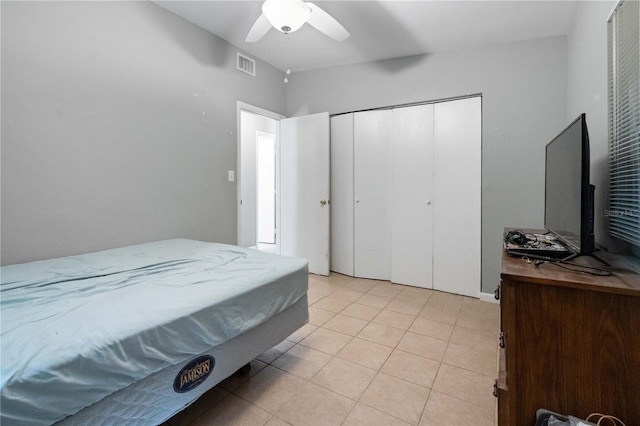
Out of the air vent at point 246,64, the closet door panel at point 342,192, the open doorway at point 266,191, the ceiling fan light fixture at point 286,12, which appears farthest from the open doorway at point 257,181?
the ceiling fan light fixture at point 286,12

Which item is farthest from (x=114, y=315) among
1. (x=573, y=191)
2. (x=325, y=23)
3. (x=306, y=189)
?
(x=306, y=189)

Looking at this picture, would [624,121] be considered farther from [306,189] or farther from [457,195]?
[306,189]

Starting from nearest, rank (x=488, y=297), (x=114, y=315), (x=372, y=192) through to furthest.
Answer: (x=114, y=315), (x=488, y=297), (x=372, y=192)

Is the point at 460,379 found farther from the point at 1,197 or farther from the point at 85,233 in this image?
the point at 1,197

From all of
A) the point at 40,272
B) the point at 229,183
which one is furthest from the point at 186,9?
the point at 40,272

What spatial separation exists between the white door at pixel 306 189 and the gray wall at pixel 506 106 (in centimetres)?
118

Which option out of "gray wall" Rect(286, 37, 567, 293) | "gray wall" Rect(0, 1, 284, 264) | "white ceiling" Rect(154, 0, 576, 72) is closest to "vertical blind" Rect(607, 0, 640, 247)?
"white ceiling" Rect(154, 0, 576, 72)

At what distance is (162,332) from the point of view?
1096 mm

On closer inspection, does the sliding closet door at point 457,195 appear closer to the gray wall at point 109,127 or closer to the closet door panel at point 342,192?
the closet door panel at point 342,192

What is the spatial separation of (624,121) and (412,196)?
207 cm

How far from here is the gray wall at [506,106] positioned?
2.71m

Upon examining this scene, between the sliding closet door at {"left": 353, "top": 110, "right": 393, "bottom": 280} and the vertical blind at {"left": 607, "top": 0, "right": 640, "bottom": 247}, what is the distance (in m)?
2.15

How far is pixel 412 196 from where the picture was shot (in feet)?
10.8

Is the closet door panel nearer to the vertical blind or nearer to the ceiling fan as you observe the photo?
the ceiling fan
